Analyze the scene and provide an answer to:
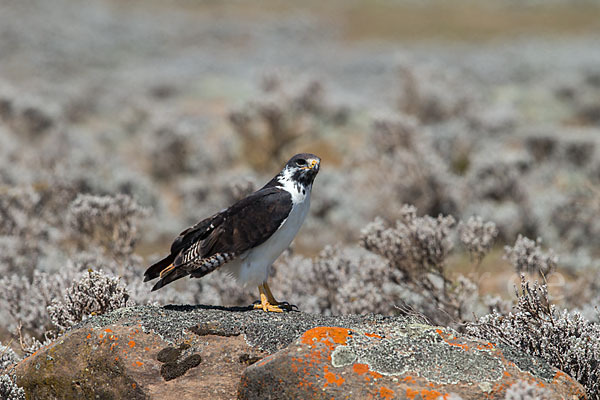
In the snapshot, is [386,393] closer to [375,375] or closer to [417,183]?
[375,375]

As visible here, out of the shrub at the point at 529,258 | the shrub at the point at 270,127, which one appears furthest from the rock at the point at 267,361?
the shrub at the point at 270,127

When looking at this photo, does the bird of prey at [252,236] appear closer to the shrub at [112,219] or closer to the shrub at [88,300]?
the shrub at [88,300]

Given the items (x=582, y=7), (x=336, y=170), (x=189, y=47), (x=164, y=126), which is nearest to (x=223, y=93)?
(x=164, y=126)

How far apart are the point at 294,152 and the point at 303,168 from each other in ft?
34.4

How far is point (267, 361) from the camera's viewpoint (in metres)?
3.44

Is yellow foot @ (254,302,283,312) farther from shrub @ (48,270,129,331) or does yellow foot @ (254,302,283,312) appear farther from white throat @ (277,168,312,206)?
shrub @ (48,270,129,331)

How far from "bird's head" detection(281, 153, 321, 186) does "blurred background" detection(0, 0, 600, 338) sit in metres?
1.65

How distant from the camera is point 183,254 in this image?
4.95 metres

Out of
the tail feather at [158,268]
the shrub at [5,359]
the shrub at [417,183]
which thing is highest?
the shrub at [417,183]

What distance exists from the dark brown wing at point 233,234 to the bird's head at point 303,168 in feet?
0.56

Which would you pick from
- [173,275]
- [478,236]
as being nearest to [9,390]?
[173,275]

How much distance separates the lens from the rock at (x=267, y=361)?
3.28 meters

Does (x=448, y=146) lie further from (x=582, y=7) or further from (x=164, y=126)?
(x=582, y=7)

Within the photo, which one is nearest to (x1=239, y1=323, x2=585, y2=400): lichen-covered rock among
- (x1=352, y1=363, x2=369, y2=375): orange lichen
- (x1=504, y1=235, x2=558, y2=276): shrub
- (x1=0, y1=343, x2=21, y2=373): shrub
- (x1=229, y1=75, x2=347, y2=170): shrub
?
(x1=352, y1=363, x2=369, y2=375): orange lichen
